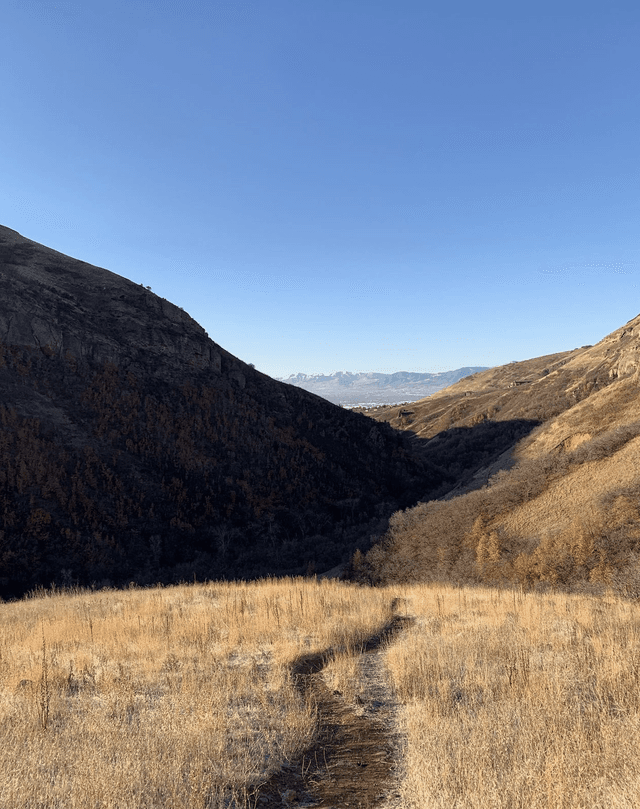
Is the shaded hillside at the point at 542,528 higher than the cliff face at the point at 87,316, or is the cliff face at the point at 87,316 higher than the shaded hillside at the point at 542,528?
the cliff face at the point at 87,316

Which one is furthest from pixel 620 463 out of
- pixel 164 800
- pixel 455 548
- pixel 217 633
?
pixel 164 800

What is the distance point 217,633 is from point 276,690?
10.7 feet

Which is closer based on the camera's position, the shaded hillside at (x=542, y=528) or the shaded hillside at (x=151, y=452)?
the shaded hillside at (x=542, y=528)

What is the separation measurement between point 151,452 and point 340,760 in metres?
27.7

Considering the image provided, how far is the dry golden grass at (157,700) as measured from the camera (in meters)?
3.90

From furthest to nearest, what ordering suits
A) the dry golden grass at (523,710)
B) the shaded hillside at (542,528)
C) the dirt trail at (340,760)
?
the shaded hillside at (542,528)
the dirt trail at (340,760)
the dry golden grass at (523,710)

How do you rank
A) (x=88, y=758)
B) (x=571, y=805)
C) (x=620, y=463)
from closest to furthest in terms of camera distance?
1. (x=571, y=805)
2. (x=88, y=758)
3. (x=620, y=463)

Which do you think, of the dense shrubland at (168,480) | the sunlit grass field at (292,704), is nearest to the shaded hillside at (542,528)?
the sunlit grass field at (292,704)

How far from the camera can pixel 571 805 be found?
3396 millimetres

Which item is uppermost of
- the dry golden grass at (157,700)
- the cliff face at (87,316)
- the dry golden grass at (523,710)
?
the cliff face at (87,316)

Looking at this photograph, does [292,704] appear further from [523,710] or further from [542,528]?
[542,528]

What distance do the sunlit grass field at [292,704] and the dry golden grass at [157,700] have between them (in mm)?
24

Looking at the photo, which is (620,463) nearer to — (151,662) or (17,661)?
(151,662)

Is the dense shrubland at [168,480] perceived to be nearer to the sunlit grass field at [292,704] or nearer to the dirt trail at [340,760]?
the sunlit grass field at [292,704]
